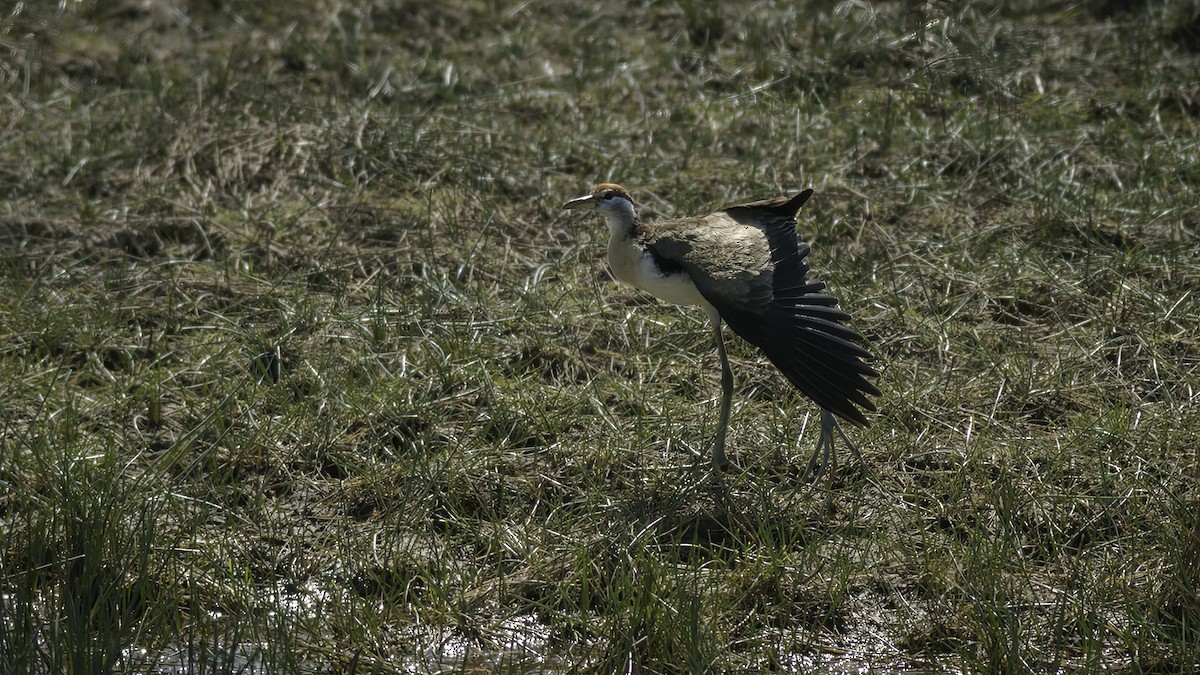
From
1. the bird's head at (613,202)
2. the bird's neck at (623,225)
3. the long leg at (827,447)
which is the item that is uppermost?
the bird's head at (613,202)

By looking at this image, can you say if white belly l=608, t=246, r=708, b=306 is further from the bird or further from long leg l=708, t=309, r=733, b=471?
long leg l=708, t=309, r=733, b=471

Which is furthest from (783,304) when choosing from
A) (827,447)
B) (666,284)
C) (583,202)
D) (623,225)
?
(583,202)

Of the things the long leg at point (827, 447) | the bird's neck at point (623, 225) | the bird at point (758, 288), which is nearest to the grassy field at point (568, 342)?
the long leg at point (827, 447)

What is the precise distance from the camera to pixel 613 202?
Result: 497 cm

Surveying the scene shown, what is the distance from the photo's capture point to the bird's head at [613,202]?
16.3 ft

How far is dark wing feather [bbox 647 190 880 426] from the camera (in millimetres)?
4223

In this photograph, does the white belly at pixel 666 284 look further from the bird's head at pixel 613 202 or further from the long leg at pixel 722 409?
the bird's head at pixel 613 202

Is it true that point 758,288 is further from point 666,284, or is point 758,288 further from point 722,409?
point 722,409

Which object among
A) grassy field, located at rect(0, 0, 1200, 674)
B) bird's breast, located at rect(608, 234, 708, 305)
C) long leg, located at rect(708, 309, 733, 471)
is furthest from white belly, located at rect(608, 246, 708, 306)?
grassy field, located at rect(0, 0, 1200, 674)

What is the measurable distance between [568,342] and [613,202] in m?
0.75

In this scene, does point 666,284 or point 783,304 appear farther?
point 666,284

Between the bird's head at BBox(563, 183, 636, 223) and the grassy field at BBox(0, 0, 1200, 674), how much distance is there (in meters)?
0.68

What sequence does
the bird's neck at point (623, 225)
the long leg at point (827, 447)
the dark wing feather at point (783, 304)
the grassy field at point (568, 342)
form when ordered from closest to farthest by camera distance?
the grassy field at point (568, 342) → the dark wing feather at point (783, 304) → the long leg at point (827, 447) → the bird's neck at point (623, 225)

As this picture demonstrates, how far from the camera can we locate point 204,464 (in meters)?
4.85
